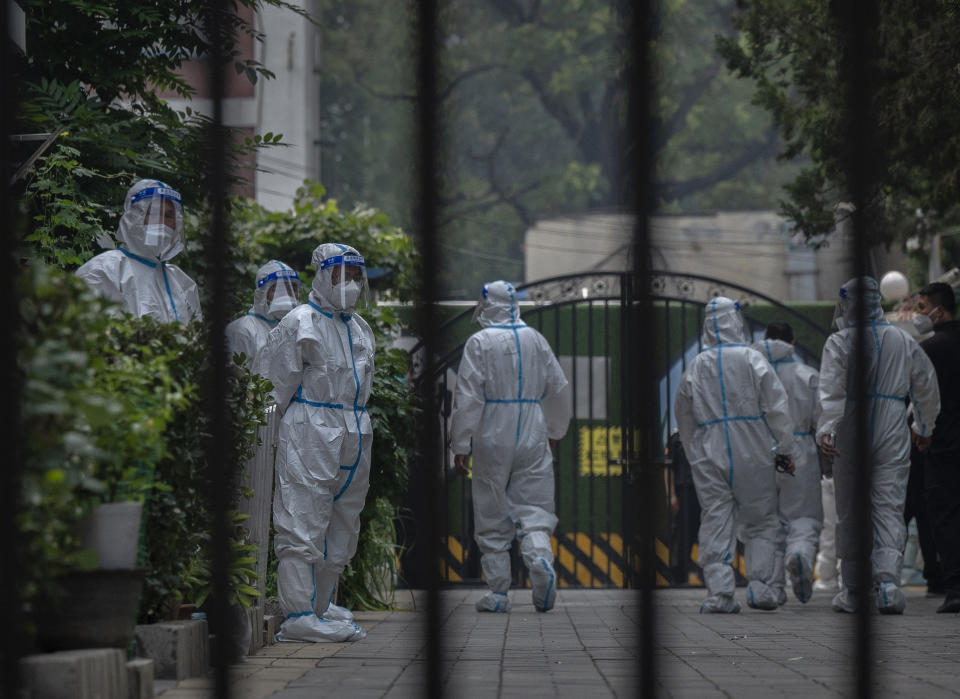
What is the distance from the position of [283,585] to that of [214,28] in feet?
12.9

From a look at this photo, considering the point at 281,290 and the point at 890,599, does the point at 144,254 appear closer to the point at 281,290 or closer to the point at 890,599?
the point at 281,290

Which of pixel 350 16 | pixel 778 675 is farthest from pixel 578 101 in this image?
pixel 778 675

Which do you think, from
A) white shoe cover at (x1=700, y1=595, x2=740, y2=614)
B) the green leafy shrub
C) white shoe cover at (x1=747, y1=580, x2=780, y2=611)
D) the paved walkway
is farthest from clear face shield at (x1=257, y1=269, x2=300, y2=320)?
the green leafy shrub

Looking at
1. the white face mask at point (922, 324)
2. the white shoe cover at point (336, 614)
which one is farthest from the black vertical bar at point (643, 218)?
the white face mask at point (922, 324)

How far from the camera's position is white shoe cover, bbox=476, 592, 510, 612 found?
8102 mm

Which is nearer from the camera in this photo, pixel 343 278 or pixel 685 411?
pixel 343 278

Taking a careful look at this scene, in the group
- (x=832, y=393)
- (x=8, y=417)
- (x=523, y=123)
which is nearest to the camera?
(x=8, y=417)

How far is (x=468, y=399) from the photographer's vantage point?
836 cm

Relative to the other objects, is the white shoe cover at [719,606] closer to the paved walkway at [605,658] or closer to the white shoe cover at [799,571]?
the paved walkway at [605,658]

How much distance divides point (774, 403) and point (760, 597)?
4.00ft

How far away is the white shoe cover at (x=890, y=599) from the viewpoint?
24.5 ft

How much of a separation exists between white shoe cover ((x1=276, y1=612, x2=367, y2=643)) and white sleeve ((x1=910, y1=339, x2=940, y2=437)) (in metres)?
3.70

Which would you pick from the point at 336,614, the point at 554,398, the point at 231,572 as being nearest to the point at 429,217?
the point at 231,572

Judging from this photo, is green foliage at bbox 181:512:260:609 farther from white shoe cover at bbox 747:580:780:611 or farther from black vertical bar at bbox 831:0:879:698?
A: white shoe cover at bbox 747:580:780:611
